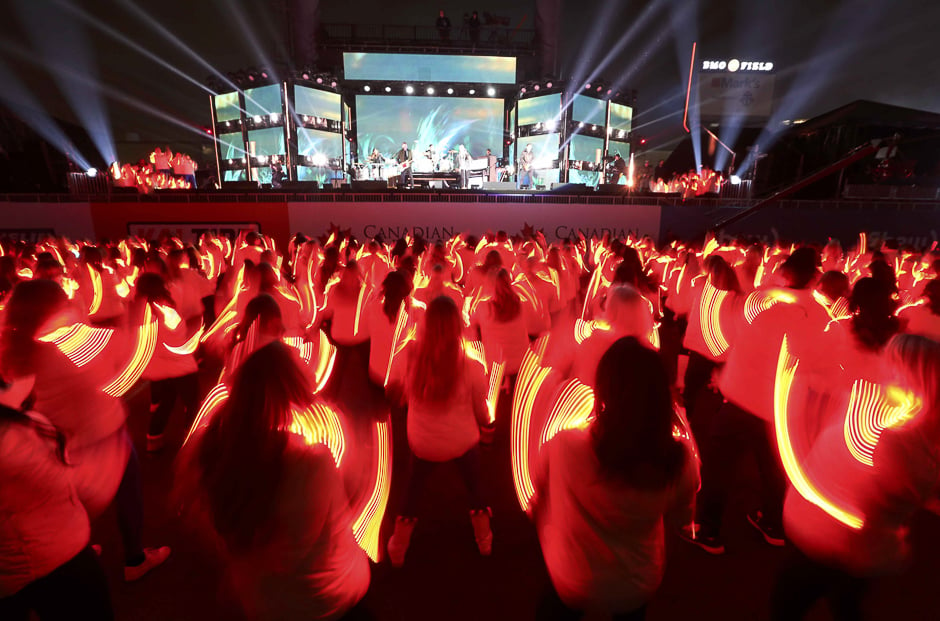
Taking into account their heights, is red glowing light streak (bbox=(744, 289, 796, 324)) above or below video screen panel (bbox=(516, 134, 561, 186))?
below

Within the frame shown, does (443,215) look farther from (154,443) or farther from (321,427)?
(321,427)

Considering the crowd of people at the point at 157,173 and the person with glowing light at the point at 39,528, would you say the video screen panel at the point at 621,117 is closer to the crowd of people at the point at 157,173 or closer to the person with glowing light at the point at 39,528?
the crowd of people at the point at 157,173

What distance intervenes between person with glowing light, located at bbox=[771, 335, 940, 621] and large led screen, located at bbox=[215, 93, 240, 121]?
2803 centimetres

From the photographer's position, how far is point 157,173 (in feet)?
62.1

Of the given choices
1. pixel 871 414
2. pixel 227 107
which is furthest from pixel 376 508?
pixel 227 107

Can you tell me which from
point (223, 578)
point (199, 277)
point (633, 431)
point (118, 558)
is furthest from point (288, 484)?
point (199, 277)

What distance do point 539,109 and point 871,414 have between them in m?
24.1

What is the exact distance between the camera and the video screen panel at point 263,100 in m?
22.3

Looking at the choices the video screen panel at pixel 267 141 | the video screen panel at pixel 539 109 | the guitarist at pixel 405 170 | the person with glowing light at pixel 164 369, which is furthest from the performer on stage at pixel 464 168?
the person with glowing light at pixel 164 369

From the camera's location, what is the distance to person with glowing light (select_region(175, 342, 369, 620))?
144cm

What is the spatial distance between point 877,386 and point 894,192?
18388mm

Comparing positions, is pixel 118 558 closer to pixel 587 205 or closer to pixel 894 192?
pixel 587 205

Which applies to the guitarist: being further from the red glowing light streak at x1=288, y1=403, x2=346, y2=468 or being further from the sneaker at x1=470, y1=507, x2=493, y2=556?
the red glowing light streak at x1=288, y1=403, x2=346, y2=468

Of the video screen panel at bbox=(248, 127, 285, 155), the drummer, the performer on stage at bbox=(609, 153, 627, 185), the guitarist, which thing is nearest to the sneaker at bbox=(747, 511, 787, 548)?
the guitarist
